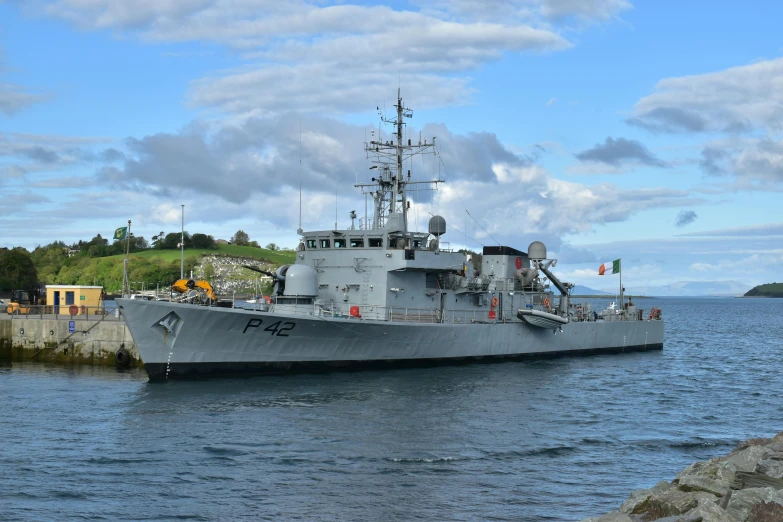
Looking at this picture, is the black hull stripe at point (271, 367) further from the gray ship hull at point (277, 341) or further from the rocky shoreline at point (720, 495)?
the rocky shoreline at point (720, 495)

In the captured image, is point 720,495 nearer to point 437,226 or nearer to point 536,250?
point 437,226

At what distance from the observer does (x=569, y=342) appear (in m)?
37.7

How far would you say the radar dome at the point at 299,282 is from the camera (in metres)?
28.2

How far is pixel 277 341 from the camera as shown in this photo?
86.6 feet

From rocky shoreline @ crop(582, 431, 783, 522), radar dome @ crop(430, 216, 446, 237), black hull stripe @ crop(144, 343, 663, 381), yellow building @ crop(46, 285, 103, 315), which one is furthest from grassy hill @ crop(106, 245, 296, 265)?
rocky shoreline @ crop(582, 431, 783, 522)

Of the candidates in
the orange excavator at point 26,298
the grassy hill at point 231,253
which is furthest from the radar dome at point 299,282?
the grassy hill at point 231,253

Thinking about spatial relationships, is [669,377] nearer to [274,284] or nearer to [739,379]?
[739,379]

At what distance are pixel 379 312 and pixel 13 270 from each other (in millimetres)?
64697

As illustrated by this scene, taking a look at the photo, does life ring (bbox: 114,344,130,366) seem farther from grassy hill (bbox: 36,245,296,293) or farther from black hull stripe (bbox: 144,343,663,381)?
grassy hill (bbox: 36,245,296,293)

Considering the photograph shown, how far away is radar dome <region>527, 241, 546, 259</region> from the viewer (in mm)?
38312

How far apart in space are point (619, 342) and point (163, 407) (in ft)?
91.1

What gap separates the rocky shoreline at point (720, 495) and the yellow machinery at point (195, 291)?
16838 millimetres

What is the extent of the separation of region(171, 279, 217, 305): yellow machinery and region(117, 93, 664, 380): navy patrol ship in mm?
910

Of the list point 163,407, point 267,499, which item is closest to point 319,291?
point 163,407
